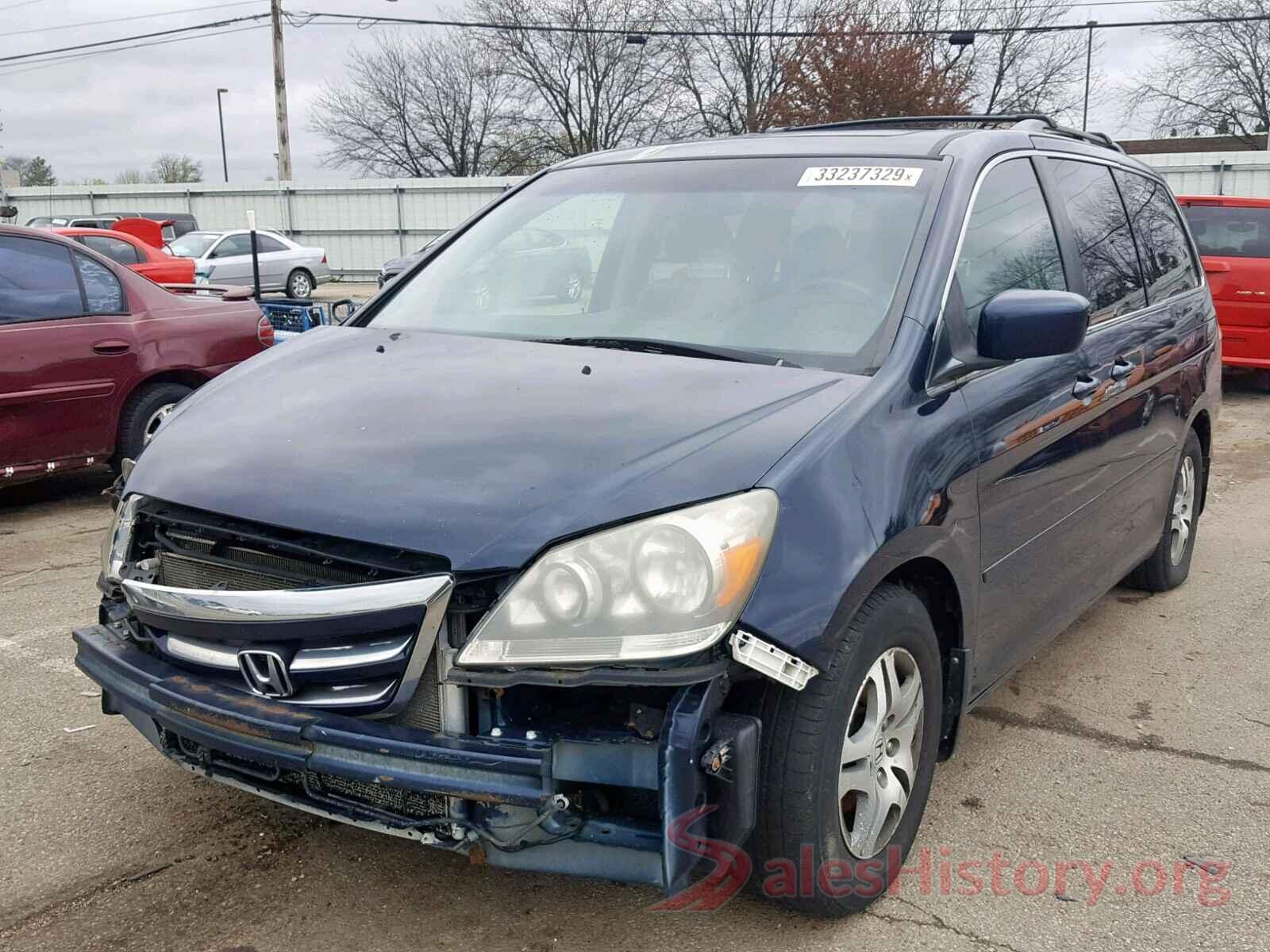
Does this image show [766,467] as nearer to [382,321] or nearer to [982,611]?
[982,611]

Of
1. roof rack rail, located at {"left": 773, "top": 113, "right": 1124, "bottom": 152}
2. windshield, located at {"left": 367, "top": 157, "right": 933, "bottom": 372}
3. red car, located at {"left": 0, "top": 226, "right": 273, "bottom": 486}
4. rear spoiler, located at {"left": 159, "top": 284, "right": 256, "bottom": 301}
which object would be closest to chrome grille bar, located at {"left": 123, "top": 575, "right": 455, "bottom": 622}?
windshield, located at {"left": 367, "top": 157, "right": 933, "bottom": 372}

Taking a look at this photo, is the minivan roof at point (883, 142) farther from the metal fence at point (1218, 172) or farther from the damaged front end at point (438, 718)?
the metal fence at point (1218, 172)

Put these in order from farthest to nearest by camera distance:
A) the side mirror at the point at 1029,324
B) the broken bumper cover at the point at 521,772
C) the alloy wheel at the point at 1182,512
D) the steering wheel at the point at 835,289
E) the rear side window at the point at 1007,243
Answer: the alloy wheel at the point at 1182,512 → the rear side window at the point at 1007,243 → the steering wheel at the point at 835,289 → the side mirror at the point at 1029,324 → the broken bumper cover at the point at 521,772

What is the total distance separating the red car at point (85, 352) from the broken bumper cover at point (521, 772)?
4.62m

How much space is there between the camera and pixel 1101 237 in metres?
4.13

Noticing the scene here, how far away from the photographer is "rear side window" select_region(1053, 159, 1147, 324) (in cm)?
393

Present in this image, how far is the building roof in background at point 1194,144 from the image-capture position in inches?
1943

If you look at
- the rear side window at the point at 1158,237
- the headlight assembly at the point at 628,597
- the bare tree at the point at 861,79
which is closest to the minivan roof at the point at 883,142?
the rear side window at the point at 1158,237

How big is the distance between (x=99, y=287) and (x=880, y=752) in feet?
19.2

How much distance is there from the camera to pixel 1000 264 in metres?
Result: 3.39

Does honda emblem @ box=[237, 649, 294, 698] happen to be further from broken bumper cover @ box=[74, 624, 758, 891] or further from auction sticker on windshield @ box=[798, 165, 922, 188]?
auction sticker on windshield @ box=[798, 165, 922, 188]

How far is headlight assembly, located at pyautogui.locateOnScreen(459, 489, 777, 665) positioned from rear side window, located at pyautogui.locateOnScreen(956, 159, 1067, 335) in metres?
1.20

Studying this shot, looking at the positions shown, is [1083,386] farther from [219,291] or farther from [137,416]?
[219,291]

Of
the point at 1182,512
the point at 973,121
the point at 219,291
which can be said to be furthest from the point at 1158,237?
the point at 219,291
